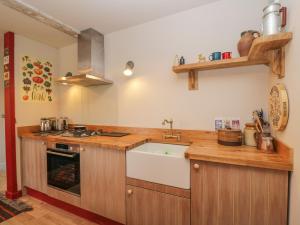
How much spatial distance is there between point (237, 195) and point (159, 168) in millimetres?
580

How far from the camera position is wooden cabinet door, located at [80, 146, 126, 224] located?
4.95 feet

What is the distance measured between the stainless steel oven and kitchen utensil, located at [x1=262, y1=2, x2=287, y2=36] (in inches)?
75.7

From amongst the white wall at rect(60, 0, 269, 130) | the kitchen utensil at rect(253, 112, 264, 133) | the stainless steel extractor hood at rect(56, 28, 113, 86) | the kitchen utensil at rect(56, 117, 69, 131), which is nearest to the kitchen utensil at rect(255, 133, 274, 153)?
the kitchen utensil at rect(253, 112, 264, 133)

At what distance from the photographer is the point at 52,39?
8.23 feet

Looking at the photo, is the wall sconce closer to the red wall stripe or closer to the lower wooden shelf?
the lower wooden shelf

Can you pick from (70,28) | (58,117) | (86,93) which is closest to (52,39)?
(70,28)

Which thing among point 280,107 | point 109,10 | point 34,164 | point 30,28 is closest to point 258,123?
point 280,107

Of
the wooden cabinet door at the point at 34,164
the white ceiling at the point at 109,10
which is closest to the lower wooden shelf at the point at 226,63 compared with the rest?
the white ceiling at the point at 109,10

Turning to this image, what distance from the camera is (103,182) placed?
1.59 meters

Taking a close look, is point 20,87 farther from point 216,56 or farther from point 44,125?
point 216,56

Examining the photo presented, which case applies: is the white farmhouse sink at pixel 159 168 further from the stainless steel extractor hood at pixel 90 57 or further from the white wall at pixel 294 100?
the stainless steel extractor hood at pixel 90 57

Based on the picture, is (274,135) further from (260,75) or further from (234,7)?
(234,7)

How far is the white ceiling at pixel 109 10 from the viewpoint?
5.55 ft

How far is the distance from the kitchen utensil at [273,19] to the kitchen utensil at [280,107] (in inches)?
14.4
